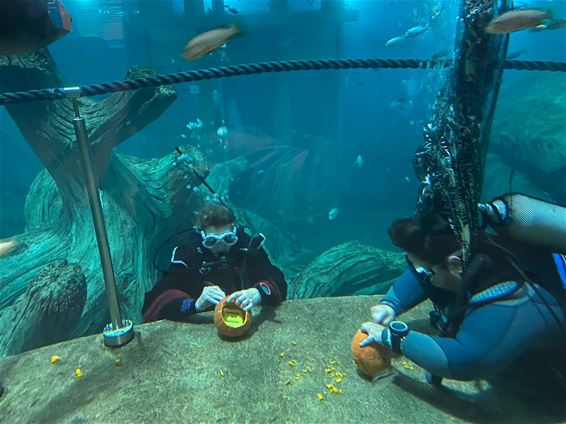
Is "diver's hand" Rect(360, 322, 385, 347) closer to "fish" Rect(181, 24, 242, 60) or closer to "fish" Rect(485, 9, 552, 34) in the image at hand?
"fish" Rect(485, 9, 552, 34)

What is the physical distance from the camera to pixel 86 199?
5621 millimetres

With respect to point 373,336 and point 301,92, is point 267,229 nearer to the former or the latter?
point 373,336

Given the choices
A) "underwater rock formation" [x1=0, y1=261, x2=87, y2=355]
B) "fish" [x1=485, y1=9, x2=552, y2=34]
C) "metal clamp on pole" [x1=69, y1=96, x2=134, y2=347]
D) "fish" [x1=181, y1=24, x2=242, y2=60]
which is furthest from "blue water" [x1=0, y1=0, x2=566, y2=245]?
"metal clamp on pole" [x1=69, y1=96, x2=134, y2=347]

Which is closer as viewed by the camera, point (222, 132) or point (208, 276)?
point (208, 276)

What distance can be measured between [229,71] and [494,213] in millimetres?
1867

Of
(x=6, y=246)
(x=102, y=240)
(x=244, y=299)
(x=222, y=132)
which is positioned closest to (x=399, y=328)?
(x=244, y=299)

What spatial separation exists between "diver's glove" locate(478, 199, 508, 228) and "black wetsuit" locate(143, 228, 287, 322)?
1757 millimetres

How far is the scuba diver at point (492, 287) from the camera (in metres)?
1.75

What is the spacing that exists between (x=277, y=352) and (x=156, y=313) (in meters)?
1.16

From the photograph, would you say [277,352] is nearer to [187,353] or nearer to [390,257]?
[187,353]

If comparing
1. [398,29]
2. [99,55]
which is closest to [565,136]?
[398,29]

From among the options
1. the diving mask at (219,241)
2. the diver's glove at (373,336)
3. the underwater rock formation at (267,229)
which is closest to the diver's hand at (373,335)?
the diver's glove at (373,336)

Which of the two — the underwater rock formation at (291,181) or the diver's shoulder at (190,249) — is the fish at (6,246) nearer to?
the diver's shoulder at (190,249)

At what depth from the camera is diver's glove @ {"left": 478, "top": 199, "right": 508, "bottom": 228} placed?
195 cm
